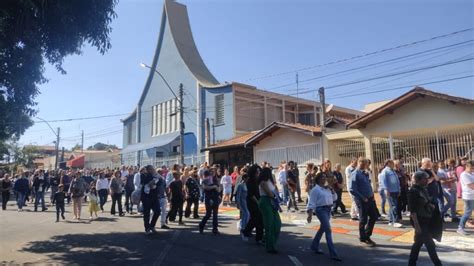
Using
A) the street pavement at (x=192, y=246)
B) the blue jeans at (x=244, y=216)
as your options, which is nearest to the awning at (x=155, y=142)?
the street pavement at (x=192, y=246)

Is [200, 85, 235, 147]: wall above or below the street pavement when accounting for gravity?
above

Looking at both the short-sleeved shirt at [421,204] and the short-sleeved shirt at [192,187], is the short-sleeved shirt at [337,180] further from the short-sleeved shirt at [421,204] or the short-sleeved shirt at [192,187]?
the short-sleeved shirt at [421,204]

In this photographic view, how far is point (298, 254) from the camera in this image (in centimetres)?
782

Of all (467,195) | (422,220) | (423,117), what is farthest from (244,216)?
(423,117)

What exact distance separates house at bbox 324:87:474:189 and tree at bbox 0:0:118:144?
36.7ft

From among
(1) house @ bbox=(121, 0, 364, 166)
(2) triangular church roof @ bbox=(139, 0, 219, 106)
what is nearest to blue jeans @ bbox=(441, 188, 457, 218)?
(1) house @ bbox=(121, 0, 364, 166)

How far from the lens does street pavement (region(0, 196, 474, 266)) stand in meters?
7.45

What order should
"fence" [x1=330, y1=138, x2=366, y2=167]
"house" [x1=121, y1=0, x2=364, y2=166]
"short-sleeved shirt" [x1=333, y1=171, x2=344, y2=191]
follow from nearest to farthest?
"short-sleeved shirt" [x1=333, y1=171, x2=344, y2=191]
"fence" [x1=330, y1=138, x2=366, y2=167]
"house" [x1=121, y1=0, x2=364, y2=166]

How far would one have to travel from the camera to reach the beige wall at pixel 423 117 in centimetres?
1577

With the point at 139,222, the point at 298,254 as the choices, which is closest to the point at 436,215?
the point at 298,254

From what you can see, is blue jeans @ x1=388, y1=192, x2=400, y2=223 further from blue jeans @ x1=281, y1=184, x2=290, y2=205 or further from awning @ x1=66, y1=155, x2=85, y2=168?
awning @ x1=66, y1=155, x2=85, y2=168

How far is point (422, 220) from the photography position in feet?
20.1

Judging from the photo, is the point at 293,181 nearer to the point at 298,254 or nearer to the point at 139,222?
the point at 139,222

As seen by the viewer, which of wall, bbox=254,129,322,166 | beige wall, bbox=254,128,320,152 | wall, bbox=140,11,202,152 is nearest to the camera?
wall, bbox=254,129,322,166
